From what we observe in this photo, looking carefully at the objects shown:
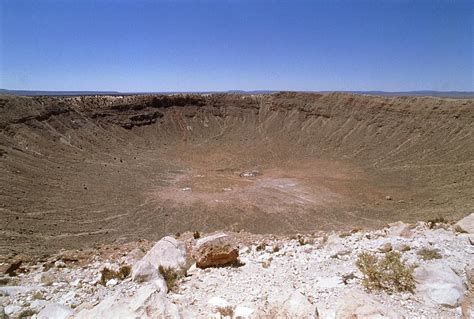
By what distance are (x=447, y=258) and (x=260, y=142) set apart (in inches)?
1608

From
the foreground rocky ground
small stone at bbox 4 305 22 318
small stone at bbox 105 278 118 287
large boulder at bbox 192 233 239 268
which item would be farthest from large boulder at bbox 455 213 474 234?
small stone at bbox 4 305 22 318

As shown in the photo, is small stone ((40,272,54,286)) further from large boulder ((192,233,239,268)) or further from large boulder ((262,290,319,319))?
large boulder ((262,290,319,319))

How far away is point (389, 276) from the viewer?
5652 mm

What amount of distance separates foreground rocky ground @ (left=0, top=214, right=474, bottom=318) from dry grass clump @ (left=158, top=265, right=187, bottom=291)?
27 millimetres

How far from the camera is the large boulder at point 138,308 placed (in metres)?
4.87

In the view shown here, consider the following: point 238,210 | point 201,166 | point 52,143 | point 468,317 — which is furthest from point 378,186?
point 52,143

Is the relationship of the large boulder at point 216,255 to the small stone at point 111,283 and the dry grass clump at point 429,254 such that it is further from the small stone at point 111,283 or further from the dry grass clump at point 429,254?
the dry grass clump at point 429,254

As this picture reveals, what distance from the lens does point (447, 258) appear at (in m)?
6.64

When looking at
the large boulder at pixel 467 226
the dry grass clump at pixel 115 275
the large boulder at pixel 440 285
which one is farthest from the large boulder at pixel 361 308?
the large boulder at pixel 467 226

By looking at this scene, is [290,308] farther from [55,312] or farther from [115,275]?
[115,275]

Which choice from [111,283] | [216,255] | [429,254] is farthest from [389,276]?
[111,283]

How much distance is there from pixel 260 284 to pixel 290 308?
1261mm

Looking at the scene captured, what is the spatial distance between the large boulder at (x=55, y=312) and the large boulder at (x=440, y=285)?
565cm

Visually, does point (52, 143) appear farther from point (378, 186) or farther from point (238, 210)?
point (378, 186)
